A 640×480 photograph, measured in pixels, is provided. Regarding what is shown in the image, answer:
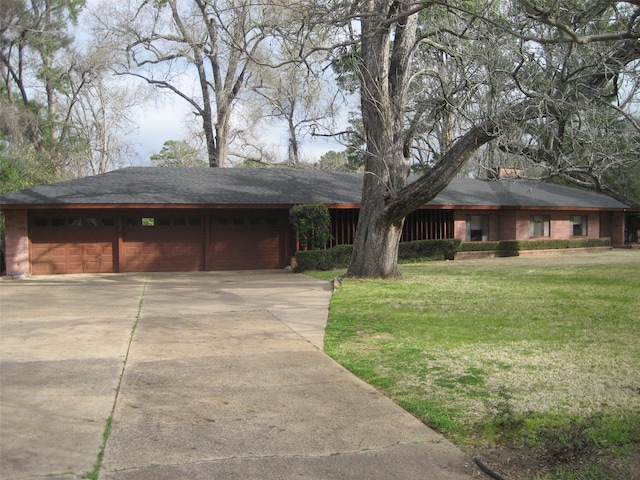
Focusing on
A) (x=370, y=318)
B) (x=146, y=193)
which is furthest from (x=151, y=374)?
(x=146, y=193)

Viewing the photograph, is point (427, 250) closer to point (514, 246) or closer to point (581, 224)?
A: point (514, 246)

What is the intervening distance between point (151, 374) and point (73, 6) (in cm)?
3721

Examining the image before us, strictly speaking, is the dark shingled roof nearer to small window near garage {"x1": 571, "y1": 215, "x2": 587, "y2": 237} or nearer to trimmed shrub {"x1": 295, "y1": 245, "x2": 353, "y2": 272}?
small window near garage {"x1": 571, "y1": 215, "x2": 587, "y2": 237}

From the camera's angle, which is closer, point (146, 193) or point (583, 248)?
point (146, 193)

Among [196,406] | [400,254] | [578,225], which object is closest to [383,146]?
[400,254]

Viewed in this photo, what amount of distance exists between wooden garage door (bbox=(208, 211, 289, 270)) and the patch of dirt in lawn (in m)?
19.4

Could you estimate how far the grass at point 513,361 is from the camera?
4.73 m

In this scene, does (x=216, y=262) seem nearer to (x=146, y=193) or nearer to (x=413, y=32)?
(x=146, y=193)

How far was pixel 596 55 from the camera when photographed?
32.1 ft

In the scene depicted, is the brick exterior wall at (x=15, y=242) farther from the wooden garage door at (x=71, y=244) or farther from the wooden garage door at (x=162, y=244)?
the wooden garage door at (x=162, y=244)

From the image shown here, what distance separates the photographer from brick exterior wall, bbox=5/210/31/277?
20.8m

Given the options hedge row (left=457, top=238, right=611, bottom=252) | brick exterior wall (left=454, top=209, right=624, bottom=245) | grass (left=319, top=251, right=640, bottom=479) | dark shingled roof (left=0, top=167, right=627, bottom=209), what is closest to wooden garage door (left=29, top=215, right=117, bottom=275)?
dark shingled roof (left=0, top=167, right=627, bottom=209)

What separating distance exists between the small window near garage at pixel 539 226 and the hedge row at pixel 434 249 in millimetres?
961

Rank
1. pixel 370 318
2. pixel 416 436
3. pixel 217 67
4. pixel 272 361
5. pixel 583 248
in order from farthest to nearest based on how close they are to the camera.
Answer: pixel 217 67, pixel 583 248, pixel 370 318, pixel 272 361, pixel 416 436
